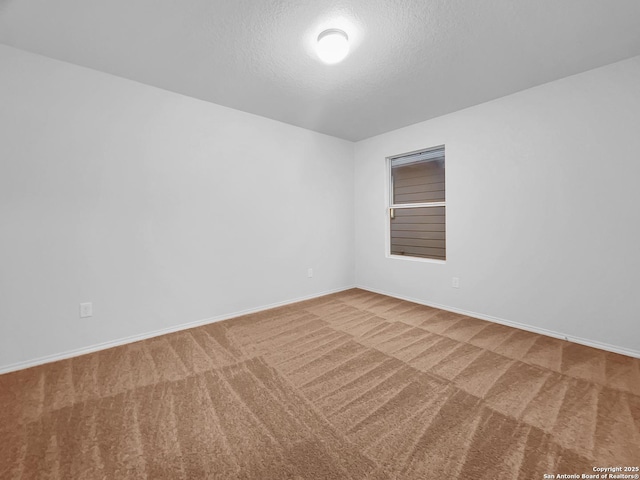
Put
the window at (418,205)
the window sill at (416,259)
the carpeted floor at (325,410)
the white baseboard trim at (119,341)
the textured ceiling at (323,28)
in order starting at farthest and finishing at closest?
1. the window at (418,205)
2. the window sill at (416,259)
3. the white baseboard trim at (119,341)
4. the textured ceiling at (323,28)
5. the carpeted floor at (325,410)

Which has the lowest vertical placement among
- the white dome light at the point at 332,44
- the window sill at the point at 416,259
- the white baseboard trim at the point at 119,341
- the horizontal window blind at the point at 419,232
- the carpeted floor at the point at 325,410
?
the carpeted floor at the point at 325,410

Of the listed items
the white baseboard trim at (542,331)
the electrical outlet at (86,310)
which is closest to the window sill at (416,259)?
the white baseboard trim at (542,331)

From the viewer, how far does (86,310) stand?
7.61 feet

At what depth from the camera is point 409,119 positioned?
138 inches

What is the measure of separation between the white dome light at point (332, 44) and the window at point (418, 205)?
7.06 feet

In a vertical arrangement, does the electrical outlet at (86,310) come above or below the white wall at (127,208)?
below

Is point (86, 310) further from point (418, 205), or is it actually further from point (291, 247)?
point (418, 205)

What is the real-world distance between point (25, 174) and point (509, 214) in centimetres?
461

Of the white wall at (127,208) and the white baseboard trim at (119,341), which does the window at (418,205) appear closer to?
the white wall at (127,208)

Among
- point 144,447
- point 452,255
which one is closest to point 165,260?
point 144,447

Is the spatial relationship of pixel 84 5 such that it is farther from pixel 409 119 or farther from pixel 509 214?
pixel 509 214

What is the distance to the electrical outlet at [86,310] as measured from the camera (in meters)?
2.30

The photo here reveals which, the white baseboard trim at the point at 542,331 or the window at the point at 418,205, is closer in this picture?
the white baseboard trim at the point at 542,331

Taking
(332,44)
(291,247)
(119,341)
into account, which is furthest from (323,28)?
(119,341)
